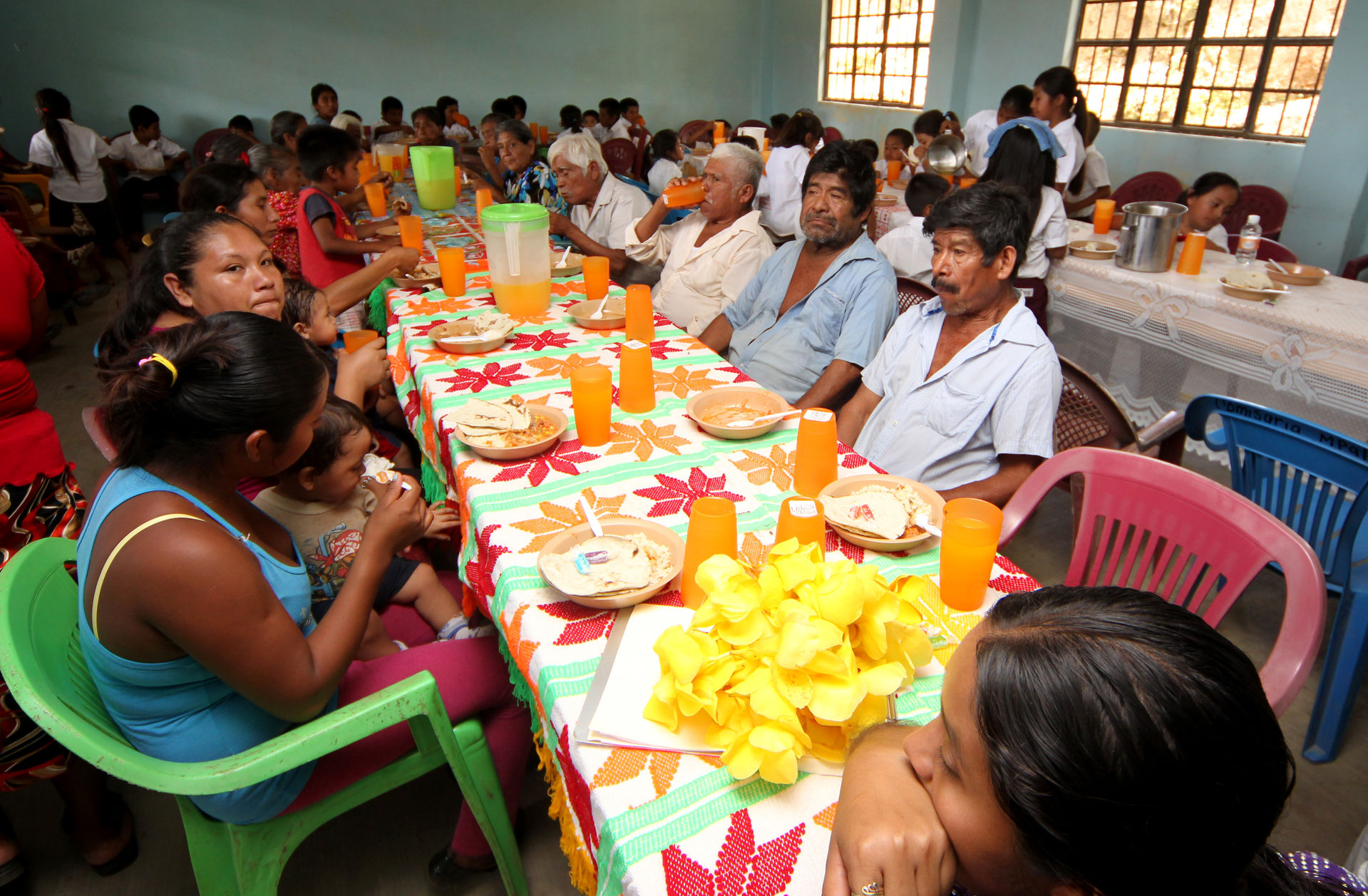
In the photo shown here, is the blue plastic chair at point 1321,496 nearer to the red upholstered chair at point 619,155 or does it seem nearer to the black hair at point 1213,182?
the black hair at point 1213,182

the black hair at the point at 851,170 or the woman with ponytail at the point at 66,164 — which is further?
the woman with ponytail at the point at 66,164

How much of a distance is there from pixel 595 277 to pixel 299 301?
3.33 ft

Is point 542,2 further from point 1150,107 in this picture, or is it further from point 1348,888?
point 1348,888

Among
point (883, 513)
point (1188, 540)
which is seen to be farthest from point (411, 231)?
point (1188, 540)

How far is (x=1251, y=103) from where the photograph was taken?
5.66m

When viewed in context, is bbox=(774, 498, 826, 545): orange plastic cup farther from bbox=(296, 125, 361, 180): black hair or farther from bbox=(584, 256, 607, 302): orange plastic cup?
bbox=(296, 125, 361, 180): black hair

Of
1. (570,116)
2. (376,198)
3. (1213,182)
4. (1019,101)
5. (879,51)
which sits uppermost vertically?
(879,51)

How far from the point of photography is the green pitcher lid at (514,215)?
248 cm

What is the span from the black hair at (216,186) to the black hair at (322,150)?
3.15 feet

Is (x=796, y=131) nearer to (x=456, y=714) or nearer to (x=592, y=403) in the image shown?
(x=592, y=403)

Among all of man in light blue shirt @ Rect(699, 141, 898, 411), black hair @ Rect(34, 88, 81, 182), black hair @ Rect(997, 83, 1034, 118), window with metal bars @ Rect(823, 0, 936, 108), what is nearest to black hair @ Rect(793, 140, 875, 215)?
man in light blue shirt @ Rect(699, 141, 898, 411)

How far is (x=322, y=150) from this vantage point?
3584 millimetres

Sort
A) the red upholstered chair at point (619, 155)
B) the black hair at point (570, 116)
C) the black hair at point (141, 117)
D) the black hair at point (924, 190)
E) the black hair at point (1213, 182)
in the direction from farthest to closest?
1. the black hair at point (570, 116)
2. the black hair at point (141, 117)
3. the red upholstered chair at point (619, 155)
4. the black hair at point (924, 190)
5. the black hair at point (1213, 182)

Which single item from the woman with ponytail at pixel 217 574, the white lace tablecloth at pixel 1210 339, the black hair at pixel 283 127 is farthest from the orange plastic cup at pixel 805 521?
the black hair at pixel 283 127
